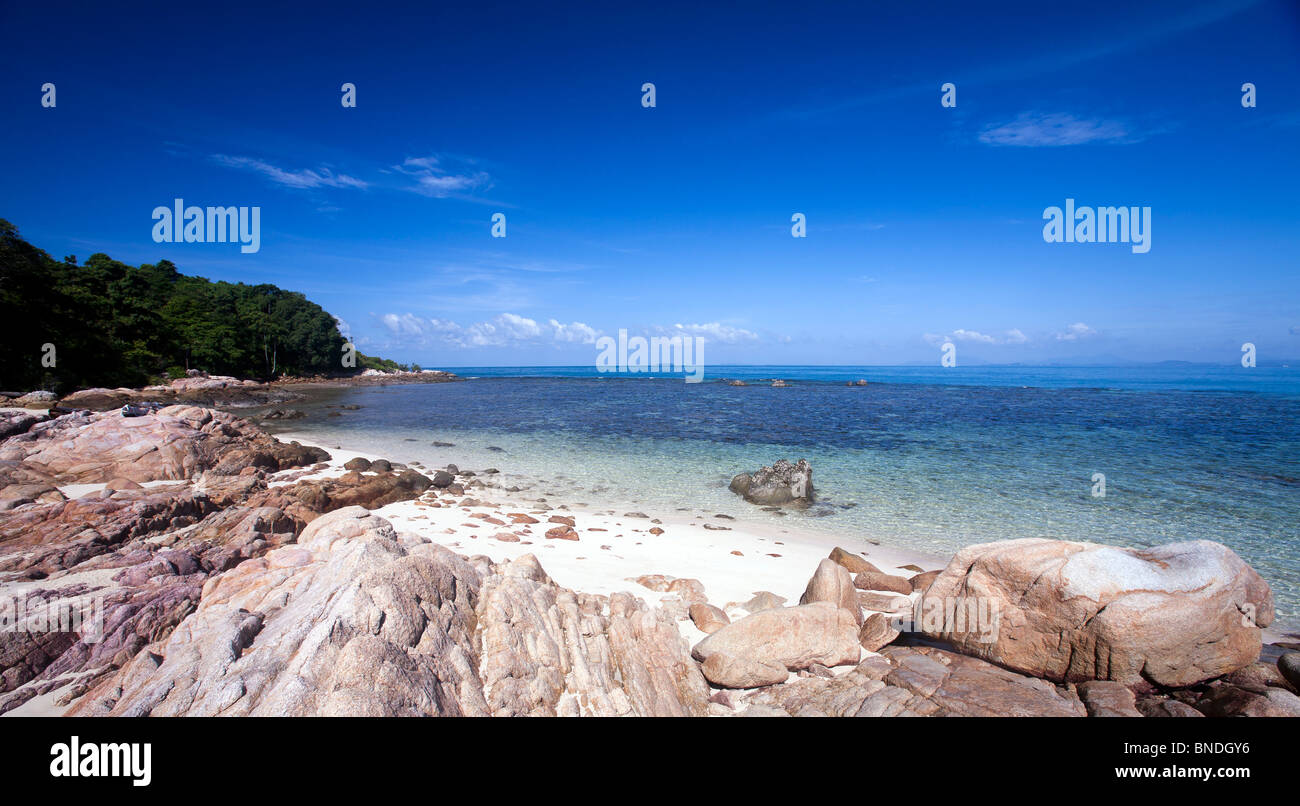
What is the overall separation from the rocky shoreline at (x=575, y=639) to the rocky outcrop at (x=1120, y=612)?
2cm

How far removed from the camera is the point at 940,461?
79.5 ft

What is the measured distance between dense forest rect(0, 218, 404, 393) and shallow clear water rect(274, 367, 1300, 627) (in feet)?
67.6

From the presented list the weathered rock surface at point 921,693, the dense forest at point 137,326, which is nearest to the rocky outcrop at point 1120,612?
the weathered rock surface at point 921,693

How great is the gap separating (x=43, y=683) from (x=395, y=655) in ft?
13.5

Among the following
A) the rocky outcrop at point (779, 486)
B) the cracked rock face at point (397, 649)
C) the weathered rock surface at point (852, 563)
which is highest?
the cracked rock face at point (397, 649)

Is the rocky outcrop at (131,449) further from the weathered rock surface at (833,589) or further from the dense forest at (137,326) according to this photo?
the dense forest at (137,326)

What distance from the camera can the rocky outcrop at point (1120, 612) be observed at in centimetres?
546

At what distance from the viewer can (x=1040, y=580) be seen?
6.18 m

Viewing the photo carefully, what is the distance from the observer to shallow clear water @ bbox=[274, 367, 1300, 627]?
1490 centimetres

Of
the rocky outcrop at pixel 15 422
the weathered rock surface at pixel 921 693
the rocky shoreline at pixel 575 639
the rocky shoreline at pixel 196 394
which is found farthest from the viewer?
the rocky shoreline at pixel 196 394

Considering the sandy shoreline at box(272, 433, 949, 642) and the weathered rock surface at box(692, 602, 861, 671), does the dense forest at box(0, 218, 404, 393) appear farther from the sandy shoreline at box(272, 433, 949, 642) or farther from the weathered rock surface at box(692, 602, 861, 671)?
the weathered rock surface at box(692, 602, 861, 671)
